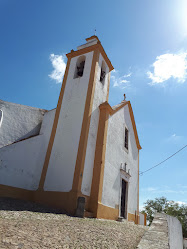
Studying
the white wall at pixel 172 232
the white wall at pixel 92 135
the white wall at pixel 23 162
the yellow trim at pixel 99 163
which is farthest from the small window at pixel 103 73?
the white wall at pixel 172 232

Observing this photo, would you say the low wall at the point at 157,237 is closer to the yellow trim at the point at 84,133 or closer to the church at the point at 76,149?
the church at the point at 76,149

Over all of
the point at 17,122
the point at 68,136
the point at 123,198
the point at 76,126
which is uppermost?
the point at 17,122

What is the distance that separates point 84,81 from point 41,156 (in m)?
4.28

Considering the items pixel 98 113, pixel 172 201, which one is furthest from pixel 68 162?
pixel 172 201

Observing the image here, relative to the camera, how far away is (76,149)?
7746mm

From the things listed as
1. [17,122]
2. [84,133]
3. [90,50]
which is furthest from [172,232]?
[90,50]

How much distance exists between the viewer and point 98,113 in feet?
30.7

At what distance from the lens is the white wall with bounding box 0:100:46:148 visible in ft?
30.5

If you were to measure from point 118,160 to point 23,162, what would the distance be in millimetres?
4648

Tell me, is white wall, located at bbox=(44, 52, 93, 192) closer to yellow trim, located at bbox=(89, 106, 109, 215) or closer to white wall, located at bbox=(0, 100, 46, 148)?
yellow trim, located at bbox=(89, 106, 109, 215)

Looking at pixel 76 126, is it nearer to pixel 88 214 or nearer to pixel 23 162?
pixel 23 162

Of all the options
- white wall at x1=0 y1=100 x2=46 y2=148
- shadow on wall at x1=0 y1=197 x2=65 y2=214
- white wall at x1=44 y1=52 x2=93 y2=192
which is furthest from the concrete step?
white wall at x1=0 y1=100 x2=46 y2=148

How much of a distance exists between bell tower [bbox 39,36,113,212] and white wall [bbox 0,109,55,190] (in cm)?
46

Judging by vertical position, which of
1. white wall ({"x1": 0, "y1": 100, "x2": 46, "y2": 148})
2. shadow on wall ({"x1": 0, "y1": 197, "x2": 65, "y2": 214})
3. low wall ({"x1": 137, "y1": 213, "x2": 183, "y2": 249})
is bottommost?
low wall ({"x1": 137, "y1": 213, "x2": 183, "y2": 249})
